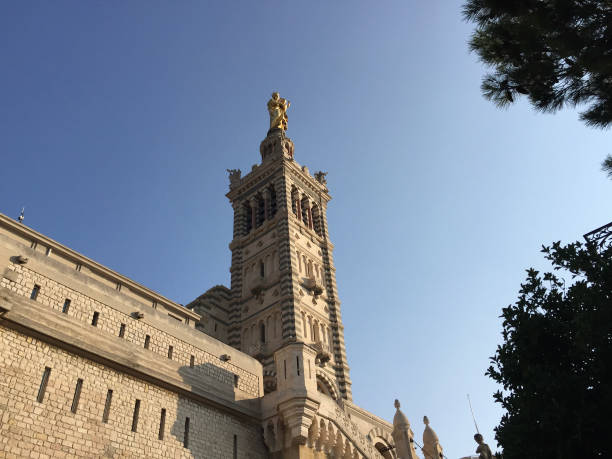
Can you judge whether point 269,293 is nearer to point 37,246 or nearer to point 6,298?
point 37,246

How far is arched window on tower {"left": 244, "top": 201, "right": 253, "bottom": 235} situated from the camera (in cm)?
4350

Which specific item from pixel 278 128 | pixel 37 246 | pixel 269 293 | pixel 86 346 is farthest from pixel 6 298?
pixel 278 128

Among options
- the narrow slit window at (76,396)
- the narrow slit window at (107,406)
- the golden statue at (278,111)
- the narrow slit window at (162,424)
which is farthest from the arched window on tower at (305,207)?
the narrow slit window at (76,396)

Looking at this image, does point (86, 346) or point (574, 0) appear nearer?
point (574, 0)

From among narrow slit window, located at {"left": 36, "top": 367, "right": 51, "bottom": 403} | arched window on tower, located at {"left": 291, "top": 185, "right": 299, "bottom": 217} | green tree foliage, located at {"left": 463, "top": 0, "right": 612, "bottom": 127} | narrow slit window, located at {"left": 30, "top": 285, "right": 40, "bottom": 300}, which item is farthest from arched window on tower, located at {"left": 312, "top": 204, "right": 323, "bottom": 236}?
green tree foliage, located at {"left": 463, "top": 0, "right": 612, "bottom": 127}

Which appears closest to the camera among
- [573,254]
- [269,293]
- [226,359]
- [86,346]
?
[573,254]

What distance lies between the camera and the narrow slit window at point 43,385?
43.2ft

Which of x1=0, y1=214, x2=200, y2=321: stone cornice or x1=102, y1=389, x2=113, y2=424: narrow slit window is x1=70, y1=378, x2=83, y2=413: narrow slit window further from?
x1=0, y1=214, x2=200, y2=321: stone cornice

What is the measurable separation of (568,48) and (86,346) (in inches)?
558

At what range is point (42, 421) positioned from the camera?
12.9m

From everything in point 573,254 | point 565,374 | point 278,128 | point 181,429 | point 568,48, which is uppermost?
point 278,128

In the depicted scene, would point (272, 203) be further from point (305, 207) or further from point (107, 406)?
point (107, 406)

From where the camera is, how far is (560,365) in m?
12.1

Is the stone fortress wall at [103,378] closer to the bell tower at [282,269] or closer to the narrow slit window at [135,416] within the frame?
the narrow slit window at [135,416]
